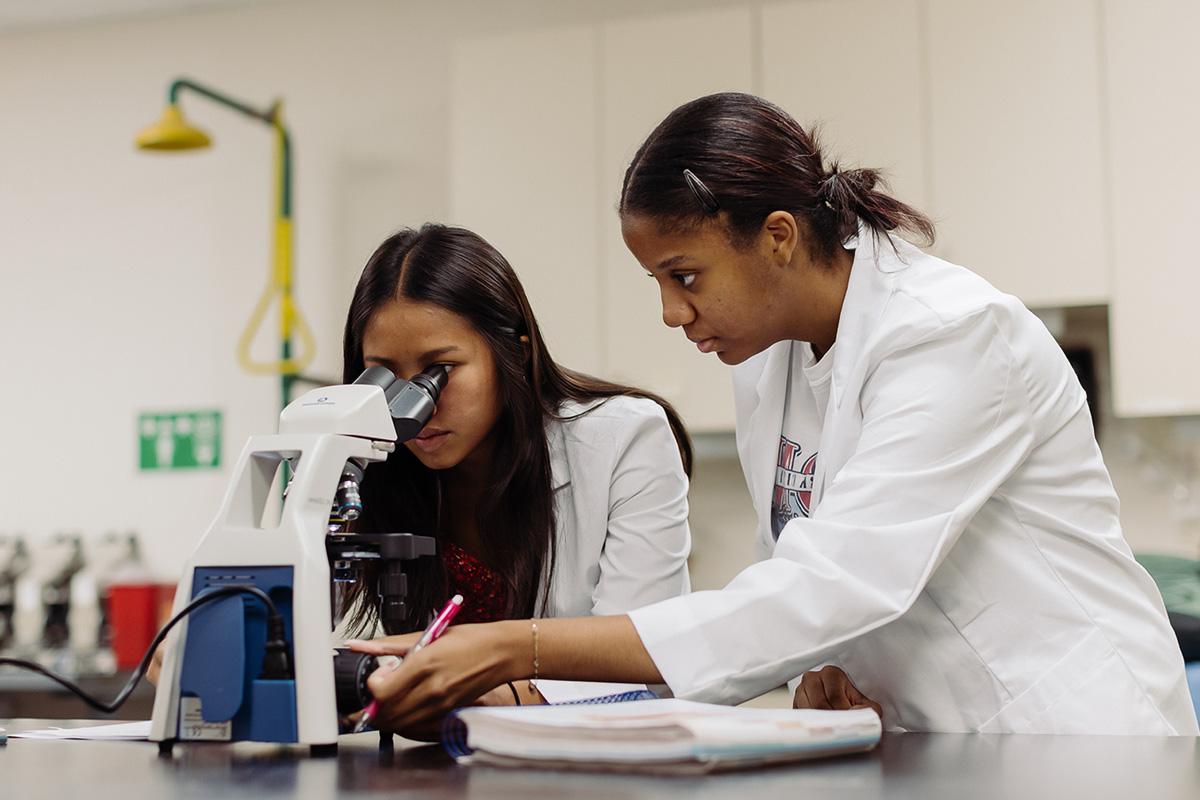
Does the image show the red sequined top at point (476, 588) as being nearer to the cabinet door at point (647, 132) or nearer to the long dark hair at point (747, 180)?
the long dark hair at point (747, 180)

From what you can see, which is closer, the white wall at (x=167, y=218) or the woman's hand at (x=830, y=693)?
the woman's hand at (x=830, y=693)

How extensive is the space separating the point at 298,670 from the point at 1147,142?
265cm

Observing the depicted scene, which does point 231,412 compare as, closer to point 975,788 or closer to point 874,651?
point 874,651

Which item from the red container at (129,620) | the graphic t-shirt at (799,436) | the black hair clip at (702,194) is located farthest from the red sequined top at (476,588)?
the red container at (129,620)

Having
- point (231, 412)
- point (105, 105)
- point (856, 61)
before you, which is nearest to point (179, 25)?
point (105, 105)

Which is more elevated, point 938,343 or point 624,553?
point 938,343

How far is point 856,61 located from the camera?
3.18 meters

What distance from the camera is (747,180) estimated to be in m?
1.27

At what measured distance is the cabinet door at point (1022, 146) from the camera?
9.78 feet

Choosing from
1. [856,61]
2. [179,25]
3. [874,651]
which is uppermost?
[179,25]

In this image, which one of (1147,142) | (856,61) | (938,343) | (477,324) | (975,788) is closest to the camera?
(975,788)

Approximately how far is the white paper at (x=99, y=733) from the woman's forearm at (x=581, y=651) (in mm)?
334

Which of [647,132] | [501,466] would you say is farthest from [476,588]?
[647,132]

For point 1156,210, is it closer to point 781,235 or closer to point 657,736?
point 781,235
